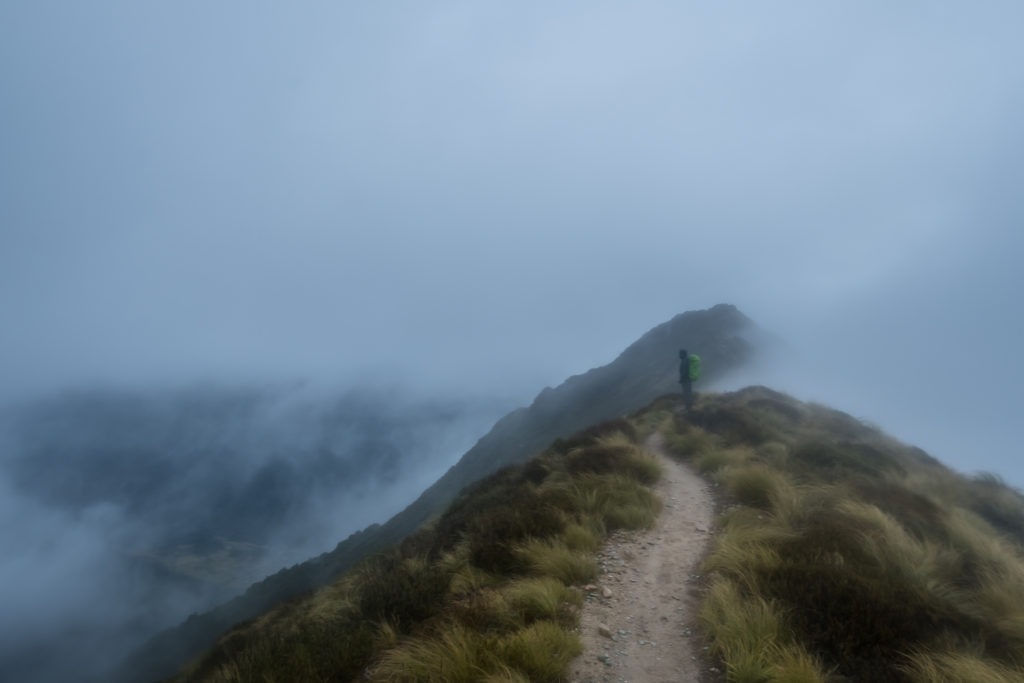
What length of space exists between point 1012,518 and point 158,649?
7450cm

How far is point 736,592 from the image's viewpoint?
6762 millimetres

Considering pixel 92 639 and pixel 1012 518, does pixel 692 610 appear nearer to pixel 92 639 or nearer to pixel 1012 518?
pixel 1012 518

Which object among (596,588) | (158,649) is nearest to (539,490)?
(596,588)

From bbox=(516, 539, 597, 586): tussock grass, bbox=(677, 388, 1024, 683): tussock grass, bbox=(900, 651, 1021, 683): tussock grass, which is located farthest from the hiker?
bbox=(900, 651, 1021, 683): tussock grass

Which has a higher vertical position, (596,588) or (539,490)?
(539,490)

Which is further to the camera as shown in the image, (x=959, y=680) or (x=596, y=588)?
(x=596, y=588)

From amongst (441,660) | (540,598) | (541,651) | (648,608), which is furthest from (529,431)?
(441,660)

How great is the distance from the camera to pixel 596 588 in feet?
25.9

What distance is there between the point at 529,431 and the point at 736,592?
66.4 m

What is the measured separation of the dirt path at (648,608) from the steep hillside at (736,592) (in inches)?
9.1

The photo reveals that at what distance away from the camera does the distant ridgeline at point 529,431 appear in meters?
48.6

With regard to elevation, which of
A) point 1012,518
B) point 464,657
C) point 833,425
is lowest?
point 1012,518

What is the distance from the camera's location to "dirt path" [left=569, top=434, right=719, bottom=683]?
594 centimetres

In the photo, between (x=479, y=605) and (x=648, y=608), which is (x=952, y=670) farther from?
(x=479, y=605)
